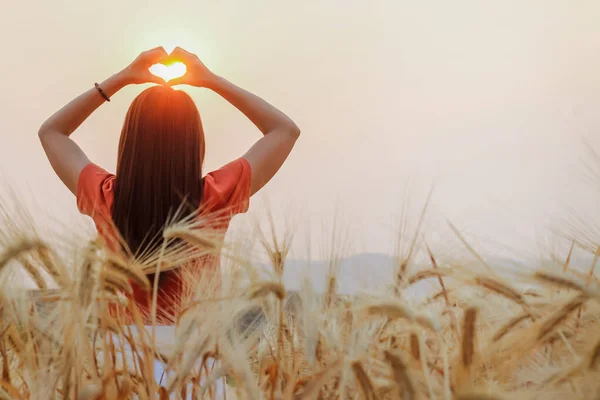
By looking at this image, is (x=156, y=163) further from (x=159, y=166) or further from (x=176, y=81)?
(x=176, y=81)

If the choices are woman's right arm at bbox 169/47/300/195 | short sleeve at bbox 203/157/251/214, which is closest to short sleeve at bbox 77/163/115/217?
short sleeve at bbox 203/157/251/214

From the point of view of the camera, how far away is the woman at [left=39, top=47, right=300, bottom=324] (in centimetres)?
117

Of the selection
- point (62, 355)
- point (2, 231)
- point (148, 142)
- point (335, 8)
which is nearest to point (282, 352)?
point (62, 355)

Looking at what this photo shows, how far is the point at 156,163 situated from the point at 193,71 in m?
0.39

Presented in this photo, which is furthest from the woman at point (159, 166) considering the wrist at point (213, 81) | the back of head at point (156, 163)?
the wrist at point (213, 81)

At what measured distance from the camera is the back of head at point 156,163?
1171 millimetres

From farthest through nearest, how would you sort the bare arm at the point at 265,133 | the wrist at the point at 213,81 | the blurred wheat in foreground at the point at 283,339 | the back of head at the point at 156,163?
the wrist at the point at 213,81 → the bare arm at the point at 265,133 → the back of head at the point at 156,163 → the blurred wheat in foreground at the point at 283,339

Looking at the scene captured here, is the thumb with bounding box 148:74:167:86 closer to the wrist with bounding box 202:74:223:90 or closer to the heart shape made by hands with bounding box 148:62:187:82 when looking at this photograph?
the heart shape made by hands with bounding box 148:62:187:82

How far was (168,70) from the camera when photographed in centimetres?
158

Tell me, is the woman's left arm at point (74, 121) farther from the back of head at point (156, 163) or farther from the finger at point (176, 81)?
the back of head at point (156, 163)

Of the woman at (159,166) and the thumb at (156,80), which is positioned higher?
the thumb at (156,80)

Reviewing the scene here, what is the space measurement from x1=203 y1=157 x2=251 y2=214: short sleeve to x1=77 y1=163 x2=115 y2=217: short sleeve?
0.21 metres

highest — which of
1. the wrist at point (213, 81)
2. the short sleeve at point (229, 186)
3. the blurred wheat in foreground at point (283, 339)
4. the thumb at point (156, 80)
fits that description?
the wrist at point (213, 81)

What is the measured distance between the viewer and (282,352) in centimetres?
41
